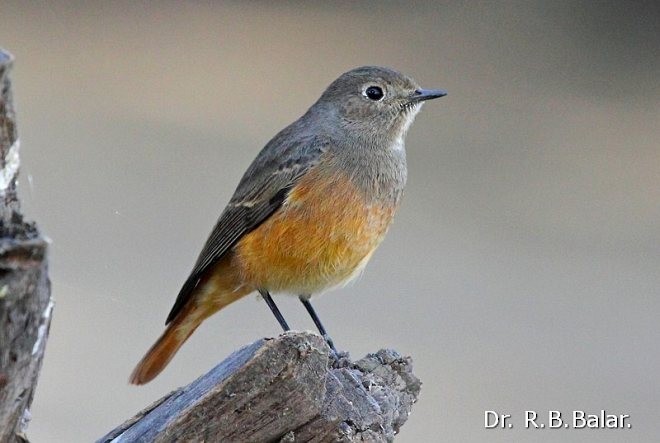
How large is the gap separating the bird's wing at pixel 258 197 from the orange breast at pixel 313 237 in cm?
4

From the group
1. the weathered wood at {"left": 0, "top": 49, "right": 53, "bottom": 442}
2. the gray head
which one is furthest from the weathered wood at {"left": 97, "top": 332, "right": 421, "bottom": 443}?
the gray head

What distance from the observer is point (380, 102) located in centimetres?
440

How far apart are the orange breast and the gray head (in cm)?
41

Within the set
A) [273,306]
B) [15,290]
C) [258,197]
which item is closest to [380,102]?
[258,197]

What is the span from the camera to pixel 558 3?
655 cm

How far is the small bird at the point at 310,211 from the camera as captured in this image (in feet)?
13.0

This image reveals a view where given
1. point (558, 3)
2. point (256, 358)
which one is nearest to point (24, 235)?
point (256, 358)

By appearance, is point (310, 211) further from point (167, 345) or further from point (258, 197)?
point (167, 345)

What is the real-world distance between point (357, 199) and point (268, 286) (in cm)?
42

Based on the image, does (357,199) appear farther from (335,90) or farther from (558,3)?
(558,3)

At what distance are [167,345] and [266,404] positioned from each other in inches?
79.6

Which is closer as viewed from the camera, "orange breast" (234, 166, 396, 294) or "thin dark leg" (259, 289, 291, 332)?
"orange breast" (234, 166, 396, 294)

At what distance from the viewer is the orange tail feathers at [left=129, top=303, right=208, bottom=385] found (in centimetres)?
407

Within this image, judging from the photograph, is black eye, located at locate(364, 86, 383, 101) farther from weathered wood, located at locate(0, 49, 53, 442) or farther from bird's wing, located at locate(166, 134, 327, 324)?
weathered wood, located at locate(0, 49, 53, 442)
